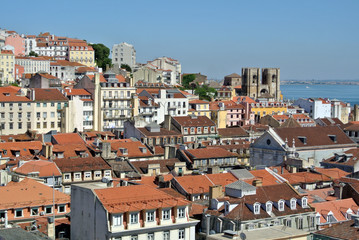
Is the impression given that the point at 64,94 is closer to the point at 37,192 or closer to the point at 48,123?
the point at 48,123

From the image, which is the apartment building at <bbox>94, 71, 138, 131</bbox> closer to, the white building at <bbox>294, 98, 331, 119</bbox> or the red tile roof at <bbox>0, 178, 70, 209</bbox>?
the white building at <bbox>294, 98, 331, 119</bbox>

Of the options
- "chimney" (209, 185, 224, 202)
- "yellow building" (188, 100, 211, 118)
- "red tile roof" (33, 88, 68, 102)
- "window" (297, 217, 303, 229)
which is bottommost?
"window" (297, 217, 303, 229)

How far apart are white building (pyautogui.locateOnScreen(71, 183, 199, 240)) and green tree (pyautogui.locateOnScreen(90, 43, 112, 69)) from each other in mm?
117735

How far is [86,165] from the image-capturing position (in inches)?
2119

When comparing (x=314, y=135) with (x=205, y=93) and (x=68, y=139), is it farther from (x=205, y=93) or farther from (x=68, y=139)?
(x=205, y=93)

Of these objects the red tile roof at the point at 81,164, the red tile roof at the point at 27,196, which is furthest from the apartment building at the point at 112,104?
the red tile roof at the point at 27,196

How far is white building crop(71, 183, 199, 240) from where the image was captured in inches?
1259

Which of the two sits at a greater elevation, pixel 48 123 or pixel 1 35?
pixel 1 35

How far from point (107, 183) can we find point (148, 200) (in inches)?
246

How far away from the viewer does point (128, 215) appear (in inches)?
1265

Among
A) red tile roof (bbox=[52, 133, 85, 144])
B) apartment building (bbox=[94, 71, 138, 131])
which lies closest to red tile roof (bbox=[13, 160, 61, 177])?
red tile roof (bbox=[52, 133, 85, 144])

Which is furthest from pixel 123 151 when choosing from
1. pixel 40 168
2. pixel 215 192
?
pixel 215 192

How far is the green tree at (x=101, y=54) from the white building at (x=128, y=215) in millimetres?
117735

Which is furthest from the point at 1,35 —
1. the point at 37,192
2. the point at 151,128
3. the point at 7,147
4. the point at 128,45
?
the point at 37,192
